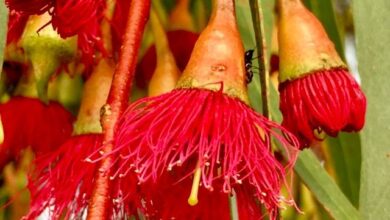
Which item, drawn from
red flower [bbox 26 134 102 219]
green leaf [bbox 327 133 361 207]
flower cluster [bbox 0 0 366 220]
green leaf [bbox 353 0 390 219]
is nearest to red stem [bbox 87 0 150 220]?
flower cluster [bbox 0 0 366 220]

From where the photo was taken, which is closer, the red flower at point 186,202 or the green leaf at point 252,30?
the red flower at point 186,202

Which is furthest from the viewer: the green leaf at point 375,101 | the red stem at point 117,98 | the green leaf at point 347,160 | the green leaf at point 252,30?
the green leaf at point 347,160

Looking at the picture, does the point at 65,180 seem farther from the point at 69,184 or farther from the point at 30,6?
the point at 30,6

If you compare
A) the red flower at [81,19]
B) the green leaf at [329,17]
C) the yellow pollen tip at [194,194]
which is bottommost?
the yellow pollen tip at [194,194]

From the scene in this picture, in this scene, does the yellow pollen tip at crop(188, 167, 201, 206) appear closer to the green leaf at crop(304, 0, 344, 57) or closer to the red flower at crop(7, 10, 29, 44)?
the red flower at crop(7, 10, 29, 44)

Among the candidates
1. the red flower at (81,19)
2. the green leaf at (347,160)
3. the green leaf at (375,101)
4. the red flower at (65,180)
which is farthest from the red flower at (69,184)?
the green leaf at (347,160)

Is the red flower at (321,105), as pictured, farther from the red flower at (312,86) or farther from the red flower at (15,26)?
the red flower at (15,26)

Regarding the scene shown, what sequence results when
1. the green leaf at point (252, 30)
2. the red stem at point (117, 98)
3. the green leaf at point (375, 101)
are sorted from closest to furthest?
the red stem at point (117, 98)
the green leaf at point (375, 101)
the green leaf at point (252, 30)

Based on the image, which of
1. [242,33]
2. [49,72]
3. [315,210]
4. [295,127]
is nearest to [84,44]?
[49,72]
